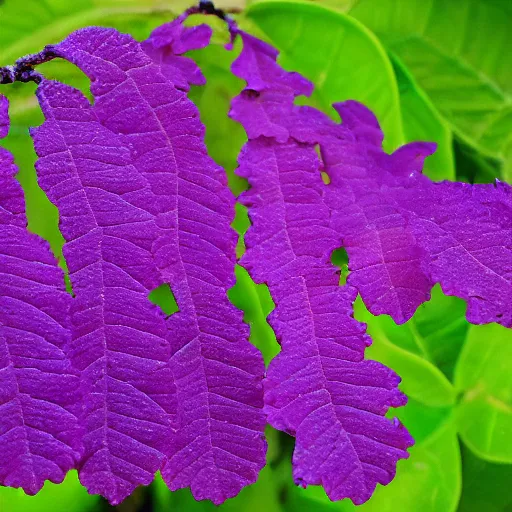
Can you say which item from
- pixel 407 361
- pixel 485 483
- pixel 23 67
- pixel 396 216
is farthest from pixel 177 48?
pixel 485 483

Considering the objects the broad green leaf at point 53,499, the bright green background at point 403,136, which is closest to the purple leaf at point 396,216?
the bright green background at point 403,136

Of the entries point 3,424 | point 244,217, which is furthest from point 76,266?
point 244,217

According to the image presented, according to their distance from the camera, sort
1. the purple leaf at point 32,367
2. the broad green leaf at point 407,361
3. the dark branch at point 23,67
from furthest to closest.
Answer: the broad green leaf at point 407,361 < the dark branch at point 23,67 < the purple leaf at point 32,367

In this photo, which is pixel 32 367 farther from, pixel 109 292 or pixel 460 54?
pixel 460 54

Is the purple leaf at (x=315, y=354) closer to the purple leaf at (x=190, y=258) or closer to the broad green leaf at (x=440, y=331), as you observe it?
the purple leaf at (x=190, y=258)

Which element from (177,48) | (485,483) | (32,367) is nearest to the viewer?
(32,367)

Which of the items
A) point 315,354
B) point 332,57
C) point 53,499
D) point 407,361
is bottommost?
point 53,499
